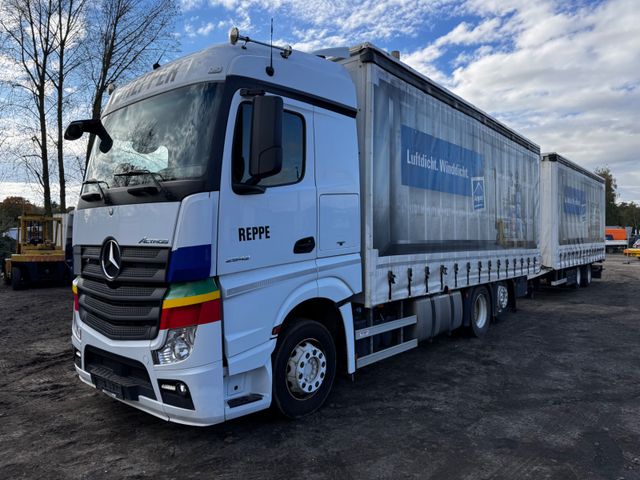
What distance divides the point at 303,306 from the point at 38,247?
49.2ft

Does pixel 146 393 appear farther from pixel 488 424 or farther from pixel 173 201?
pixel 488 424

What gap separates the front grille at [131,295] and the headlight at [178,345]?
0.45ft

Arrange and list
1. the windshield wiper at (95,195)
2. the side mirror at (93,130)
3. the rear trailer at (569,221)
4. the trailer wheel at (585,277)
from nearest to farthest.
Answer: the windshield wiper at (95,195), the side mirror at (93,130), the rear trailer at (569,221), the trailer wheel at (585,277)

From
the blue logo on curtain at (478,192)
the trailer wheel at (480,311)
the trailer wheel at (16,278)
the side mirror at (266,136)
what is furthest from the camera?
the trailer wheel at (16,278)

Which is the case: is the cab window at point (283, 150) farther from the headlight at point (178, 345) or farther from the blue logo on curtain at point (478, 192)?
the blue logo on curtain at point (478, 192)

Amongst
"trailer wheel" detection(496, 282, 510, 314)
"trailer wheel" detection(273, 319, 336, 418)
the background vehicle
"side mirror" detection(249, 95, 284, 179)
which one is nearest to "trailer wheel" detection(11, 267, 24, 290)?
"trailer wheel" detection(273, 319, 336, 418)

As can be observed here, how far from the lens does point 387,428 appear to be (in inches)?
165

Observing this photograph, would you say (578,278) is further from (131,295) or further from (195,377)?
(131,295)

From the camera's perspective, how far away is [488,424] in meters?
4.30

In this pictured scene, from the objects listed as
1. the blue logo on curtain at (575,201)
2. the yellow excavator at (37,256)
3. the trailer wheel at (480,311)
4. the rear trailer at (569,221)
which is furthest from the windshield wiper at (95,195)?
Answer: the blue logo on curtain at (575,201)

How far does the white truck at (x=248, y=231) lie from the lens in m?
3.35

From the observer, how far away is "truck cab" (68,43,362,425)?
3.33 m

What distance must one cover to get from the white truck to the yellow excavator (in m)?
12.2

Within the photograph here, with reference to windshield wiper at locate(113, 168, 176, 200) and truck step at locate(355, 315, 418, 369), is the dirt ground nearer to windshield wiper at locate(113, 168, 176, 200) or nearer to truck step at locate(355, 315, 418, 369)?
truck step at locate(355, 315, 418, 369)
